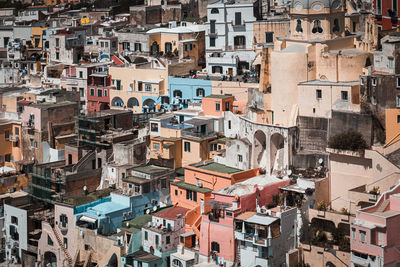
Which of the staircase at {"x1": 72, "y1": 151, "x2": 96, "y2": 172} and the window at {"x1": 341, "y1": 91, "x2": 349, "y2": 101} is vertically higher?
the window at {"x1": 341, "y1": 91, "x2": 349, "y2": 101}

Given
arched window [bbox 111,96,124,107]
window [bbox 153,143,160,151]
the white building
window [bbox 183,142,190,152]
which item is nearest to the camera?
window [bbox 183,142,190,152]

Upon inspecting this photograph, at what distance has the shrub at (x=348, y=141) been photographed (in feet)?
167

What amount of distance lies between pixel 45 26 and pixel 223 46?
24.8 metres

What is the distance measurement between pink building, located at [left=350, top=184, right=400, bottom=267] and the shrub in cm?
532

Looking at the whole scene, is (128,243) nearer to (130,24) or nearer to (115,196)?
(115,196)

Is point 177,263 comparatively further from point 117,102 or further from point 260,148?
point 117,102

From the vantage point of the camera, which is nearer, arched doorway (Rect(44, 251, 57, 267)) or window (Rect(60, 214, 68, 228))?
window (Rect(60, 214, 68, 228))

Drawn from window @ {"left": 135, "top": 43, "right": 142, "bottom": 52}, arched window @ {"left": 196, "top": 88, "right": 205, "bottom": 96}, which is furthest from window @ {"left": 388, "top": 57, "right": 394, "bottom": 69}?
window @ {"left": 135, "top": 43, "right": 142, "bottom": 52}

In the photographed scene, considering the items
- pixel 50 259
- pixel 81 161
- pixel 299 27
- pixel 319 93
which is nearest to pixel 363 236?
pixel 319 93

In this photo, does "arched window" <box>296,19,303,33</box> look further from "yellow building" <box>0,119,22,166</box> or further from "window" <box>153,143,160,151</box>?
"yellow building" <box>0,119,22,166</box>

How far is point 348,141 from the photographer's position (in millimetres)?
51250

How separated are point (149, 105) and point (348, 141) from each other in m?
23.5

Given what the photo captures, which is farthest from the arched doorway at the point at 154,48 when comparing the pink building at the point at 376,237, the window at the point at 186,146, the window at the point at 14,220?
the pink building at the point at 376,237

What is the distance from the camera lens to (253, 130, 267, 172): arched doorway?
5691 cm
